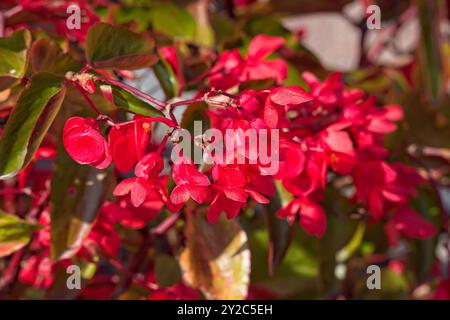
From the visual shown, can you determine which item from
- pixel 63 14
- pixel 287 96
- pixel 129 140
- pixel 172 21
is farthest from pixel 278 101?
pixel 172 21

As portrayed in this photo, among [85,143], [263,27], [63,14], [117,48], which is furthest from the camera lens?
[263,27]

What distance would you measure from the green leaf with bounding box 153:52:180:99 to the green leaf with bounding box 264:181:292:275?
0.13 meters

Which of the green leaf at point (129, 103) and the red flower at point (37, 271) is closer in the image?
the green leaf at point (129, 103)

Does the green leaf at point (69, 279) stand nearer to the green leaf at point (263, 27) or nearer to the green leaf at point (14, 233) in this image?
the green leaf at point (14, 233)

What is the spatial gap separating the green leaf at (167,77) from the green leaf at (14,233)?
18 centimetres

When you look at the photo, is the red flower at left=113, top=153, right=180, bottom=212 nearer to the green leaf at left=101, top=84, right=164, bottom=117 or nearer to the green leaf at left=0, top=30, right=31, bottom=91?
the green leaf at left=101, top=84, right=164, bottom=117

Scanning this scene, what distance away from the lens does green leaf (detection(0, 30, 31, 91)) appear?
0.59m

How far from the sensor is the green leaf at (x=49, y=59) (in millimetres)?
595

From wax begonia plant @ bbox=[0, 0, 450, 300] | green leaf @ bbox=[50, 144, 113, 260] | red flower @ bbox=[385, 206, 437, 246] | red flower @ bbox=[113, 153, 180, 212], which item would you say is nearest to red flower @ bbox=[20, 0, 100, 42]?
wax begonia plant @ bbox=[0, 0, 450, 300]

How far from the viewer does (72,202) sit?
667 millimetres

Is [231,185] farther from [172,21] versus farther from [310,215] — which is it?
[172,21]

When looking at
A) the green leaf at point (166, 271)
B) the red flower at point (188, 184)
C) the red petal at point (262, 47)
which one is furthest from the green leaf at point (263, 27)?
the red flower at point (188, 184)

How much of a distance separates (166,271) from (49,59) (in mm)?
256
